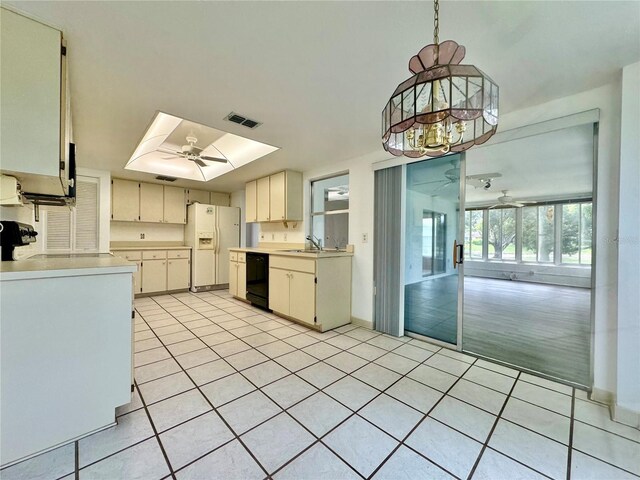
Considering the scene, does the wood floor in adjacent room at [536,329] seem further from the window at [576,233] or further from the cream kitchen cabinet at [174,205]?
the cream kitchen cabinet at [174,205]

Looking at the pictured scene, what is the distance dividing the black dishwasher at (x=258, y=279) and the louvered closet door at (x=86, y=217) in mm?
2688

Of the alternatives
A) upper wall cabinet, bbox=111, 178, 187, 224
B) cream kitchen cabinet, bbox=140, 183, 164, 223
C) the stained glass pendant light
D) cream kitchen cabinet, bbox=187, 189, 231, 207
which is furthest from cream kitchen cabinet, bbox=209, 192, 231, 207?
the stained glass pendant light

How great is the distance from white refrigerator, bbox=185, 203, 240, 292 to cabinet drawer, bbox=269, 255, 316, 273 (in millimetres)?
2364

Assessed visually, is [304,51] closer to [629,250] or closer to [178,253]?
[629,250]

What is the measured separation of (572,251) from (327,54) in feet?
8.79

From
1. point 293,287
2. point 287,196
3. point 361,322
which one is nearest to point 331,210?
point 287,196

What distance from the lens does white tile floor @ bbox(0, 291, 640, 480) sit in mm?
1277

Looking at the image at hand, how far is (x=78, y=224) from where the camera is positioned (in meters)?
4.30

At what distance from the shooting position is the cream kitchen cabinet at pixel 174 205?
5543mm

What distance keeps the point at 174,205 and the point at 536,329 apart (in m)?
6.65

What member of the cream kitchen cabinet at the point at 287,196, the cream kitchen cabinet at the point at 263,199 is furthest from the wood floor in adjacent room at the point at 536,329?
the cream kitchen cabinet at the point at 263,199

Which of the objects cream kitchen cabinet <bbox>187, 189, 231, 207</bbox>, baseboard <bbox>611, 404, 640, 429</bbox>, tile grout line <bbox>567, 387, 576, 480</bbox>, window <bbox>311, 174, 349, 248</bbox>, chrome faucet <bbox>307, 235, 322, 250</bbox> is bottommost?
tile grout line <bbox>567, 387, 576, 480</bbox>

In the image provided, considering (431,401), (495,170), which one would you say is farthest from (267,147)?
(431,401)

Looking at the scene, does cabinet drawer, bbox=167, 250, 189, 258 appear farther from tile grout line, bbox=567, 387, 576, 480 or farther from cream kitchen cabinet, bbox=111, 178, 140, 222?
tile grout line, bbox=567, 387, 576, 480
